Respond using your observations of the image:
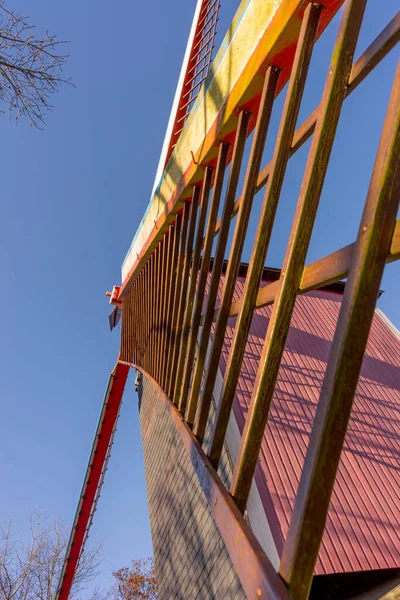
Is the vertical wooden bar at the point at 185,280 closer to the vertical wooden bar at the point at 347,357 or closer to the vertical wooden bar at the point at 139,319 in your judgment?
the vertical wooden bar at the point at 347,357

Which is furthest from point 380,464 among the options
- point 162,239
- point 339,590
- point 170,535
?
point 162,239

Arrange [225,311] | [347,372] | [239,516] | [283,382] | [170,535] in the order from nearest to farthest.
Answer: [347,372]
[239,516]
[225,311]
[170,535]
[283,382]

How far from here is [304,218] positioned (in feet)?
3.64

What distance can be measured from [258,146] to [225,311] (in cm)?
64

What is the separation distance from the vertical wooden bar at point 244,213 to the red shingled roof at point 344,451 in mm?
3110

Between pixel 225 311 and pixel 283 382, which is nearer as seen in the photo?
pixel 225 311

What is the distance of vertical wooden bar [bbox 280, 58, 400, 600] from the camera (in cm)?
83

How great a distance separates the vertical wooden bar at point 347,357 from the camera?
832 mm

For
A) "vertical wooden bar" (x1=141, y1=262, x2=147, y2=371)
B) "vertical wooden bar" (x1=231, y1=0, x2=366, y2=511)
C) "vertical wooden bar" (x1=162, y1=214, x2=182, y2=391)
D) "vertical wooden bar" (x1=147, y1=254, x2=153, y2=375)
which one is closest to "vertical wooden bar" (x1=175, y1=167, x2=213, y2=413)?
"vertical wooden bar" (x1=162, y1=214, x2=182, y2=391)

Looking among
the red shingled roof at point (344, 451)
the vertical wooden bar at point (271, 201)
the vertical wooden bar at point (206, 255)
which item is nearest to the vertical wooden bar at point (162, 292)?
the vertical wooden bar at point (206, 255)

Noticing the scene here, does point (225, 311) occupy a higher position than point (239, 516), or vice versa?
point (225, 311)

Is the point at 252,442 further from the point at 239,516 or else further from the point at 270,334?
the point at 270,334

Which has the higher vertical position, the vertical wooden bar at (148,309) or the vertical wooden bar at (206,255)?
the vertical wooden bar at (148,309)

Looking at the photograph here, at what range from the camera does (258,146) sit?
153cm
